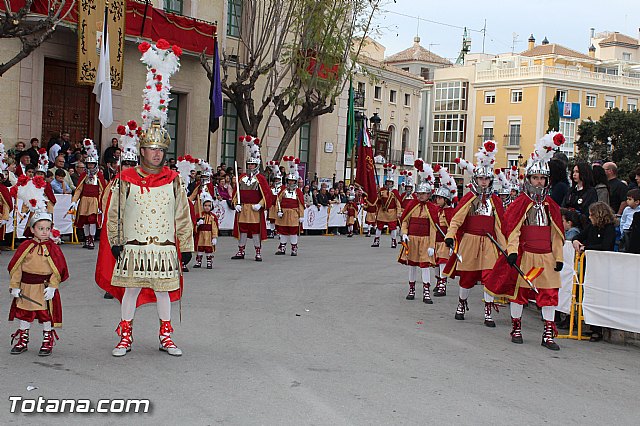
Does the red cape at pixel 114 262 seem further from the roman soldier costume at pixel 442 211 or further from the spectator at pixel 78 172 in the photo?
the spectator at pixel 78 172

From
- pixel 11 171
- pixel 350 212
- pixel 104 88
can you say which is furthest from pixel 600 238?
pixel 350 212

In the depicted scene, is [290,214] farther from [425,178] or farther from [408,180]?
[425,178]

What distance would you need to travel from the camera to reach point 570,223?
10.6 metres

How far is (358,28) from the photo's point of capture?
26047mm

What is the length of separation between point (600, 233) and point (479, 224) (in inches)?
64.0

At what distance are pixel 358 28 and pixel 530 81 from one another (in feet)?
144

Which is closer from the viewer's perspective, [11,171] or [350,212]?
[11,171]

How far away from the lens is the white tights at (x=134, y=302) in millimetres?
7641

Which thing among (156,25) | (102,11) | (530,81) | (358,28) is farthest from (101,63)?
(530,81)

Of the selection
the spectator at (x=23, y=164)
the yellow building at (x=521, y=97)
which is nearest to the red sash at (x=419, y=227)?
the spectator at (x=23, y=164)

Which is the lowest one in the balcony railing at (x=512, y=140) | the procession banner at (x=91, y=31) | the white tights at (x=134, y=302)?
the white tights at (x=134, y=302)

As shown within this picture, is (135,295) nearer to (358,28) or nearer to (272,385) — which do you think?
(272,385)

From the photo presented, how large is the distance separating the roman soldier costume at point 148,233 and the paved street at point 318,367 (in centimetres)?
52

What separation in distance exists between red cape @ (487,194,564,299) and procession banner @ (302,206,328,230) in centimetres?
1698
